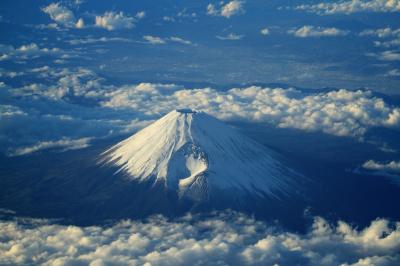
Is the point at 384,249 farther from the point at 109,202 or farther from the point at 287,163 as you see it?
the point at 109,202

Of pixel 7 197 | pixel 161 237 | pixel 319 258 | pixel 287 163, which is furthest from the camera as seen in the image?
pixel 287 163

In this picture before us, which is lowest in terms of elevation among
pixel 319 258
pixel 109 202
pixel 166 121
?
pixel 319 258

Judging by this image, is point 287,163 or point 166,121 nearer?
point 166,121

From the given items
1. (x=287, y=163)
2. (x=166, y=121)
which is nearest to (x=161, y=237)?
(x=166, y=121)

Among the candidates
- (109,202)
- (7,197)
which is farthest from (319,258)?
(7,197)

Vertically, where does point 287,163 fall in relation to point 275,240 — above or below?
above

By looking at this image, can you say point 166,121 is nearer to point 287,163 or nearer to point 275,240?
point 287,163

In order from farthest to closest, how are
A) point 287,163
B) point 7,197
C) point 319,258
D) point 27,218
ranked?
point 287,163 → point 7,197 → point 27,218 → point 319,258
